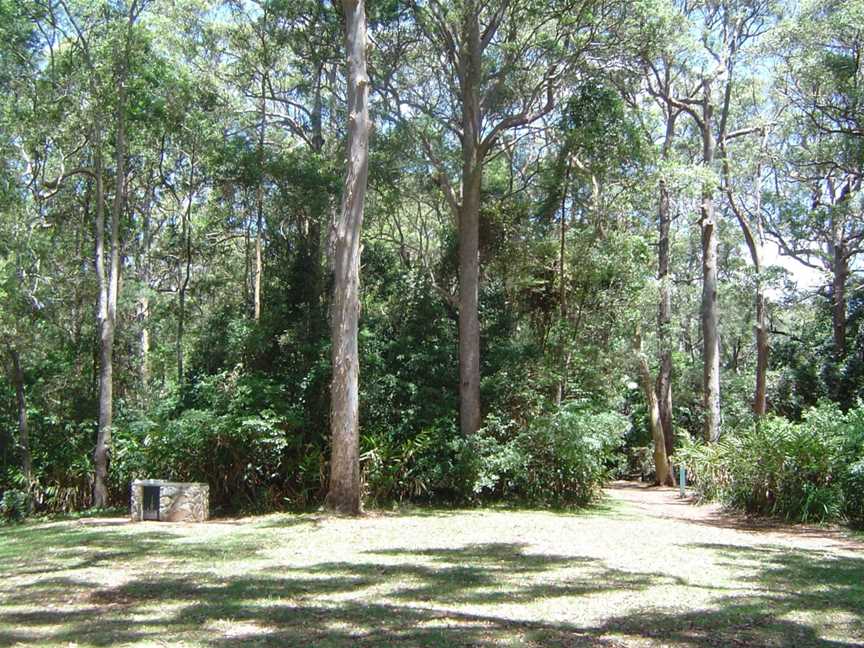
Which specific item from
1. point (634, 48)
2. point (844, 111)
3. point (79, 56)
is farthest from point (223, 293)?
point (844, 111)

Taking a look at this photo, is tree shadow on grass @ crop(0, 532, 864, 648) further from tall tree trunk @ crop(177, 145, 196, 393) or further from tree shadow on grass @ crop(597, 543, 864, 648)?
tall tree trunk @ crop(177, 145, 196, 393)

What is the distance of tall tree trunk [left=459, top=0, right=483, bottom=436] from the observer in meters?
15.1

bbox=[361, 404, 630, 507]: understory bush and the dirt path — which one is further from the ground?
bbox=[361, 404, 630, 507]: understory bush

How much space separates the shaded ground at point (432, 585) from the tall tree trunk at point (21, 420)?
179 inches

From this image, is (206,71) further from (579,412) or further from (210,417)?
(579,412)

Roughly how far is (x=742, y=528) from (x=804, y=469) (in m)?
1.56

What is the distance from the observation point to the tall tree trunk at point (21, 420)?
15.5 metres

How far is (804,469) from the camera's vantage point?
40.3 ft

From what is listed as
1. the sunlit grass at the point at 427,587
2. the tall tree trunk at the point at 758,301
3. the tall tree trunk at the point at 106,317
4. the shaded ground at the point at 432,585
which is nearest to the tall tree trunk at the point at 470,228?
the shaded ground at the point at 432,585

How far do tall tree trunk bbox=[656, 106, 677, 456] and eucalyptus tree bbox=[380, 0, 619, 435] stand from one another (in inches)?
214

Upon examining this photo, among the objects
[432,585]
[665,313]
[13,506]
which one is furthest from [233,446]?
[665,313]

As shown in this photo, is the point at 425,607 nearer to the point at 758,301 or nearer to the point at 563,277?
the point at 563,277

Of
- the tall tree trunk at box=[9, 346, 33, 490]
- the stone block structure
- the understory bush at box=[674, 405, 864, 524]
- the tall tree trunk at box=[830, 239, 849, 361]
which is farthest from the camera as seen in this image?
the tall tree trunk at box=[830, 239, 849, 361]

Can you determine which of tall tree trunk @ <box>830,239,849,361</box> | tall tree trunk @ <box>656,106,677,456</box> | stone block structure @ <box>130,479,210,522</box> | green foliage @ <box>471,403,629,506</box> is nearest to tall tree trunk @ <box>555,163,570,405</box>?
green foliage @ <box>471,403,629,506</box>
